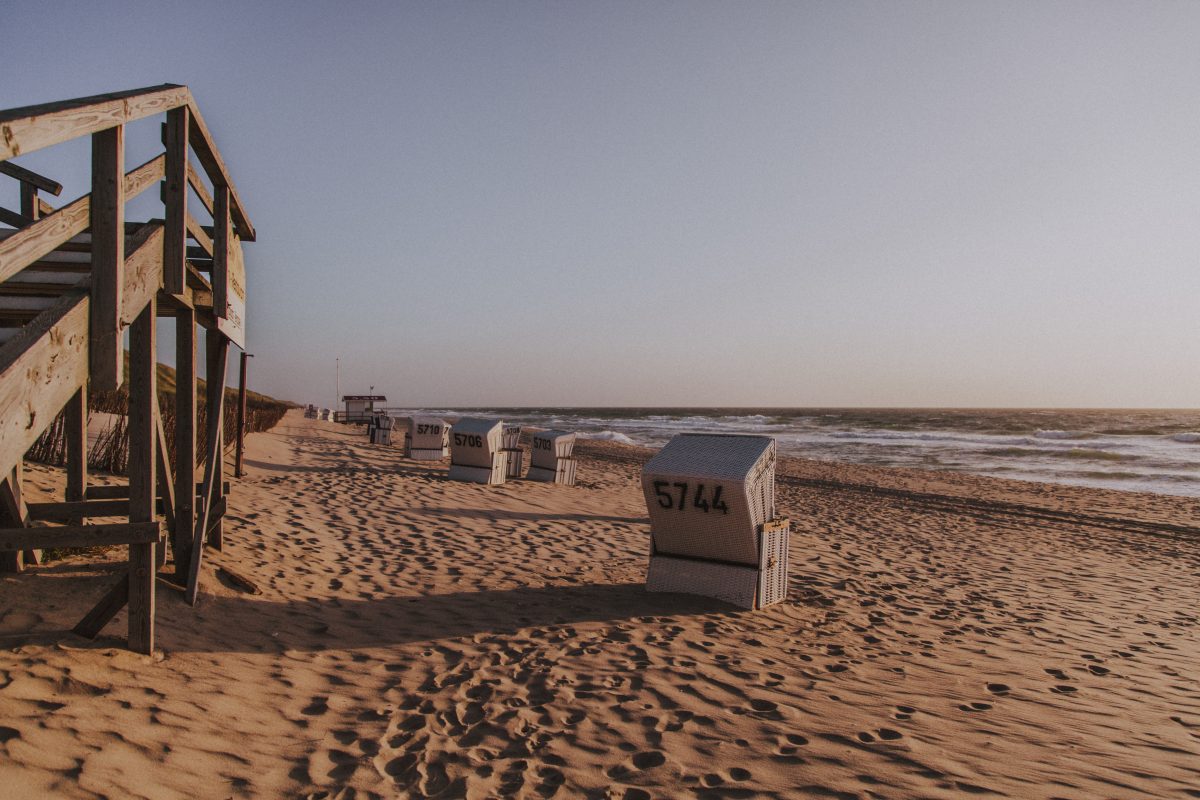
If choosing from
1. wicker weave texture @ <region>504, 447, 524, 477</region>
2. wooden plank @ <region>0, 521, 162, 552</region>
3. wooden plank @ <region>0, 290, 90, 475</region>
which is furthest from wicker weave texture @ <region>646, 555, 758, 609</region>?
wicker weave texture @ <region>504, 447, 524, 477</region>

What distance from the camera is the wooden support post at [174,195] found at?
3996 mm

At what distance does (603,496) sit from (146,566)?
1058cm

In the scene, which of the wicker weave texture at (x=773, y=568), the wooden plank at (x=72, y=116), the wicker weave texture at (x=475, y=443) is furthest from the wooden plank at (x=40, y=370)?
the wicker weave texture at (x=475, y=443)

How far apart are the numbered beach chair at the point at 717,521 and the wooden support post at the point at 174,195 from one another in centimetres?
395

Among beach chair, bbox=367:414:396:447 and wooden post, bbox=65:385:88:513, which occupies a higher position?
wooden post, bbox=65:385:88:513

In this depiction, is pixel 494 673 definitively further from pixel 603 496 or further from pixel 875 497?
pixel 875 497

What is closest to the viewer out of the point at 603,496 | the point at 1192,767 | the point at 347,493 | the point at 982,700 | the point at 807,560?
the point at 1192,767

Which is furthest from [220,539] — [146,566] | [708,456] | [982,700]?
[982,700]

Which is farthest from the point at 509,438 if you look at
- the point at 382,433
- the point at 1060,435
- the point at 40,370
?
the point at 1060,435

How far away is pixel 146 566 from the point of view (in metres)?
3.94

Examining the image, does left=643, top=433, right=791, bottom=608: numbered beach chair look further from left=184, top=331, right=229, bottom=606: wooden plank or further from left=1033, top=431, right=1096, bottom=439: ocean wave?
left=1033, top=431, right=1096, bottom=439: ocean wave

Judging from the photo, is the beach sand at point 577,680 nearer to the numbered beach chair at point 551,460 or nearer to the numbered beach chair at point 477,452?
the numbered beach chair at point 477,452

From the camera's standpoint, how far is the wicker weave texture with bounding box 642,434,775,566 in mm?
5797

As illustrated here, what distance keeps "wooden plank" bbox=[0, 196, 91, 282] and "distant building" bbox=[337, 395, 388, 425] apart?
48525 mm
